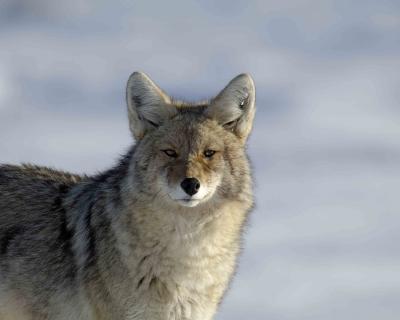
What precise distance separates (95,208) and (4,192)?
1.74 meters

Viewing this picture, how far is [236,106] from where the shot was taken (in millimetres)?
12445

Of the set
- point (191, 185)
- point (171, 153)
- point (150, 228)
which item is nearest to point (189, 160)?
point (171, 153)

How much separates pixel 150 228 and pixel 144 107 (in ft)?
5.38

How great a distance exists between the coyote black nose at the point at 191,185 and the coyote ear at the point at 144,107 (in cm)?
130

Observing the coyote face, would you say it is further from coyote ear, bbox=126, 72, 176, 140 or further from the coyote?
coyote ear, bbox=126, 72, 176, 140

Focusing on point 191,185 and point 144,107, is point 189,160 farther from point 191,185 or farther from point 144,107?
point 144,107

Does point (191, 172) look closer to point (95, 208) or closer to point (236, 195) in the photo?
point (236, 195)

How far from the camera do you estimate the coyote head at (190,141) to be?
37.4ft

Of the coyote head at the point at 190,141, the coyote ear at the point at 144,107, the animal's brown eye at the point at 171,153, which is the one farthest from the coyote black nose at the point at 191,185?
the coyote ear at the point at 144,107

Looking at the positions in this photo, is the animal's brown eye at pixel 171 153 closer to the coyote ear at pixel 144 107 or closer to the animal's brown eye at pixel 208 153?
the animal's brown eye at pixel 208 153

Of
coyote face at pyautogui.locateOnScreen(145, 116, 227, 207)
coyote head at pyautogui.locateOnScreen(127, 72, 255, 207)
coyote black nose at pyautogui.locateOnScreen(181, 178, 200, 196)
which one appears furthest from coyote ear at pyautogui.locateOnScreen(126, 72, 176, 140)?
coyote black nose at pyautogui.locateOnScreen(181, 178, 200, 196)

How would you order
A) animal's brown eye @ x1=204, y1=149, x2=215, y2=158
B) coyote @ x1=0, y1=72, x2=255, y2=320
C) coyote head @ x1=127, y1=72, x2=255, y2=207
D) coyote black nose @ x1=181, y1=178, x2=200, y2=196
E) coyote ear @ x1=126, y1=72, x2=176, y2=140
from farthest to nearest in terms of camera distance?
1. coyote ear @ x1=126, y1=72, x2=176, y2=140
2. animal's brown eye @ x1=204, y1=149, x2=215, y2=158
3. coyote @ x1=0, y1=72, x2=255, y2=320
4. coyote head @ x1=127, y1=72, x2=255, y2=207
5. coyote black nose @ x1=181, y1=178, x2=200, y2=196

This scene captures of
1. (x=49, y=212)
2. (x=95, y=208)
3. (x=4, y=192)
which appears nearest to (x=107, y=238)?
(x=95, y=208)

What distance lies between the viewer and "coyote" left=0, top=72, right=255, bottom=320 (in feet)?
38.1
